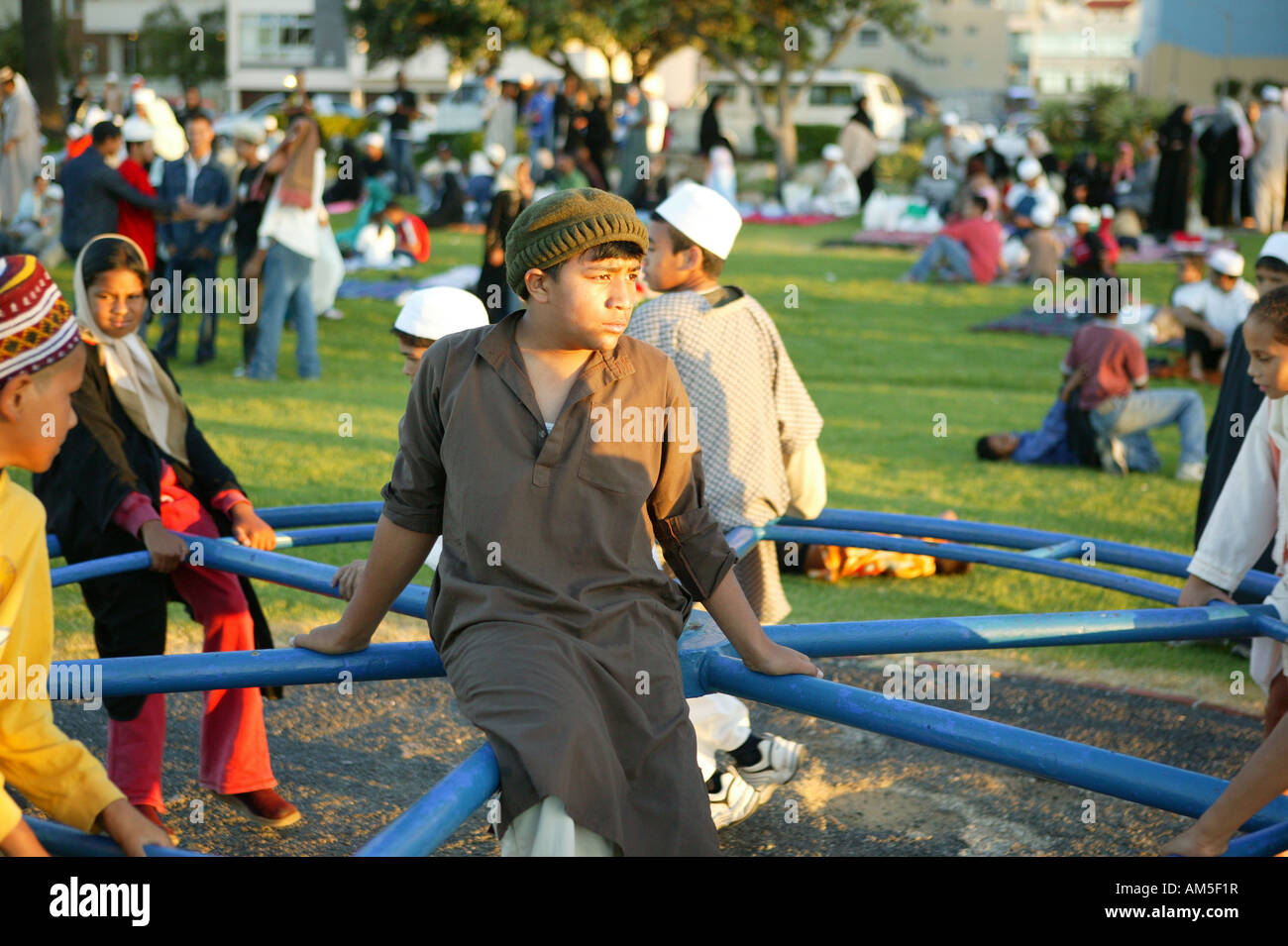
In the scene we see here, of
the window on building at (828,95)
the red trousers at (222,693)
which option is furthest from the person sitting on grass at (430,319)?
the window on building at (828,95)

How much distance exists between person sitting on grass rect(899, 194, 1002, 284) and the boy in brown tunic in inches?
629

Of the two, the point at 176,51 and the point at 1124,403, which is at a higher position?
the point at 176,51

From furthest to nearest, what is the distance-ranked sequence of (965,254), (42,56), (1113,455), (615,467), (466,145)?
(466,145), (965,254), (42,56), (1113,455), (615,467)

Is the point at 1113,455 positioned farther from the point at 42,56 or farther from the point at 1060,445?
the point at 42,56

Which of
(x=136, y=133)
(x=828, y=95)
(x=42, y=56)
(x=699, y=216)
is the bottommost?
(x=699, y=216)

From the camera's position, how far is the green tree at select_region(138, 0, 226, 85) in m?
51.4

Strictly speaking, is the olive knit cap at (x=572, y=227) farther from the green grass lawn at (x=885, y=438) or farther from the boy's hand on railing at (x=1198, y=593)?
the green grass lawn at (x=885, y=438)

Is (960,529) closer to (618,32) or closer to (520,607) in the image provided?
(520,607)

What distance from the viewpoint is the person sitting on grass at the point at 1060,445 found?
9.86 meters

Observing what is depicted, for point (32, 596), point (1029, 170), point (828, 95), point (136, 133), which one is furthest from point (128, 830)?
point (828, 95)

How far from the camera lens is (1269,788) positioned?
2.65 metres

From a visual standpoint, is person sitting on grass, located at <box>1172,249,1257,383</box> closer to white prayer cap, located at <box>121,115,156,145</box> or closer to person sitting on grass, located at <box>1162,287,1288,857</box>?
person sitting on grass, located at <box>1162,287,1288,857</box>

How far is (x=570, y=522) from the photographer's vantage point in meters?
2.76

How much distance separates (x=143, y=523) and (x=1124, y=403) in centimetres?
748
